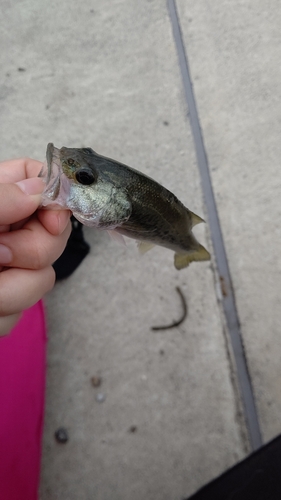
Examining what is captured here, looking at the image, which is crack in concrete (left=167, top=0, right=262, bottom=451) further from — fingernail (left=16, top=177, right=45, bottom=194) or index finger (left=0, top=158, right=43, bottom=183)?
fingernail (left=16, top=177, right=45, bottom=194)

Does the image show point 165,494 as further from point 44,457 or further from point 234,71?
point 234,71

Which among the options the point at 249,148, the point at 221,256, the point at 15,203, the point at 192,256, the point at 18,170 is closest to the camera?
the point at 15,203

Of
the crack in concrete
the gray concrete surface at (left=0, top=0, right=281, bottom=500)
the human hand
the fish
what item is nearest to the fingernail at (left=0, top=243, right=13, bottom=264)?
the human hand

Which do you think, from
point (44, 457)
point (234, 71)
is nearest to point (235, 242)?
point (234, 71)

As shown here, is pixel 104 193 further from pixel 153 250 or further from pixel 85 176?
pixel 153 250

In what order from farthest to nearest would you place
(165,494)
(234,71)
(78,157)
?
(234,71) → (165,494) → (78,157)

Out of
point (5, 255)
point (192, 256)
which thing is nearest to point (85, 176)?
point (5, 255)

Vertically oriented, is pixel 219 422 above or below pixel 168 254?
below

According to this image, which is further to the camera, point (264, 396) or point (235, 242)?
point (235, 242)
